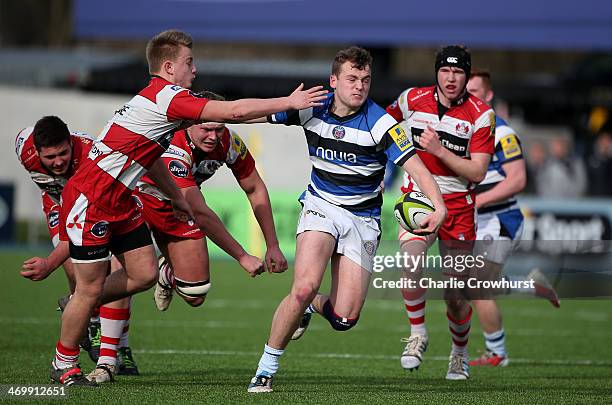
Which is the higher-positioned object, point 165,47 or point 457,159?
point 165,47

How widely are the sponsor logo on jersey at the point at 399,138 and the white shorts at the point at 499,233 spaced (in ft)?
8.41

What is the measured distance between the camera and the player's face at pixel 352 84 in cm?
781

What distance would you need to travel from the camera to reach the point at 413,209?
7.85 m

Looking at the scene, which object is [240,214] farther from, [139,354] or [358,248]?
[358,248]

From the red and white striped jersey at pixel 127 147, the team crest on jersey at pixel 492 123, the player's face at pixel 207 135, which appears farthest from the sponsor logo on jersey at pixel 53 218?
the team crest on jersey at pixel 492 123

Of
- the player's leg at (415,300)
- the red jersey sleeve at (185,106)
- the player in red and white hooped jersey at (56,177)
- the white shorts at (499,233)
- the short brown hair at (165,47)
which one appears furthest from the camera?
the white shorts at (499,233)

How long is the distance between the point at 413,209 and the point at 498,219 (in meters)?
3.03

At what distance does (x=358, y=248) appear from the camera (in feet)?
26.5

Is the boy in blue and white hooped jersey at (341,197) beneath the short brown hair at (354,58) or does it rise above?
beneath

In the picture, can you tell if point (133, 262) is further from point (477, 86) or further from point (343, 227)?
point (477, 86)

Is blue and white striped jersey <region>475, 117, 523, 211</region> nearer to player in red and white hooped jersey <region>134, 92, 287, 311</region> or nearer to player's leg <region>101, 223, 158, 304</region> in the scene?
player in red and white hooped jersey <region>134, 92, 287, 311</region>

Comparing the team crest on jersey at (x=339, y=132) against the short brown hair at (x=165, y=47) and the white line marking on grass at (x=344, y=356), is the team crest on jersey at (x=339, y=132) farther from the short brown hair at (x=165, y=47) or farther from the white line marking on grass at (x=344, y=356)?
the white line marking on grass at (x=344, y=356)

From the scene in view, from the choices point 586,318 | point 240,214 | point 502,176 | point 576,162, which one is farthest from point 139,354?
point 576,162

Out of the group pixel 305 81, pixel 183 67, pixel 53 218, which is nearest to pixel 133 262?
pixel 183 67
